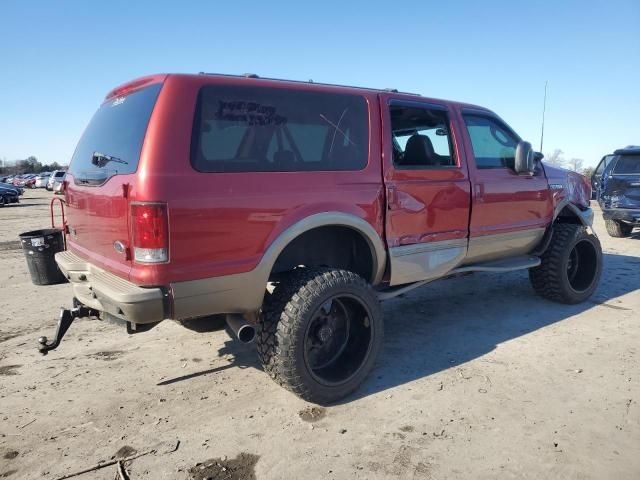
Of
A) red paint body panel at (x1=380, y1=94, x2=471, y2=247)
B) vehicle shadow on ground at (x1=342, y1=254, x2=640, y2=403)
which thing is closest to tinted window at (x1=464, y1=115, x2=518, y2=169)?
red paint body panel at (x1=380, y1=94, x2=471, y2=247)

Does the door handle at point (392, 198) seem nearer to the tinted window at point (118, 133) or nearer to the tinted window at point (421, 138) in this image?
the tinted window at point (421, 138)

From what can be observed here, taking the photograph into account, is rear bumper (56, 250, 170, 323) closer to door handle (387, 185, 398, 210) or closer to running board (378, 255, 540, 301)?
door handle (387, 185, 398, 210)

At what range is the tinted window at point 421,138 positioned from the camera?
371 cm

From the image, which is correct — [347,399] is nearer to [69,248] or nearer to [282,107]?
[282,107]

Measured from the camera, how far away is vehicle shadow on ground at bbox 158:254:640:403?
3553mm

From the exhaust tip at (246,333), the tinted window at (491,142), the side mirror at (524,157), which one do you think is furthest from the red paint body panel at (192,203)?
the side mirror at (524,157)

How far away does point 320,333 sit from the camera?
10.2 feet

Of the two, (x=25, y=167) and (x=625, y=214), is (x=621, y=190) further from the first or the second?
(x=25, y=167)

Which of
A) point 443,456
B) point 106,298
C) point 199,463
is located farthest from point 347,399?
point 106,298

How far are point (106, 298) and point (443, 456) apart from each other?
2.08 meters

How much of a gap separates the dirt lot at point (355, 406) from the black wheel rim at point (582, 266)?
0.70 m

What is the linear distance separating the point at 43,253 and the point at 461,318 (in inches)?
155

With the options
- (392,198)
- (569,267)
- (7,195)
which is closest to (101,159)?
(392,198)

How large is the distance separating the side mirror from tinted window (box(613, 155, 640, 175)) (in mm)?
6561
